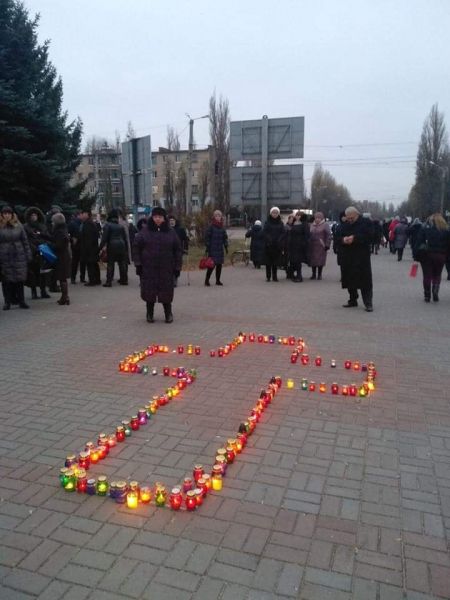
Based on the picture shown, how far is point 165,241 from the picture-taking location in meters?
8.73

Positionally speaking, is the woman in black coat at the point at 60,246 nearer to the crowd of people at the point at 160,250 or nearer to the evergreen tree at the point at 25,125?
the crowd of people at the point at 160,250

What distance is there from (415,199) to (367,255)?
67.5 m

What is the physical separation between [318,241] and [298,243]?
2.57 feet

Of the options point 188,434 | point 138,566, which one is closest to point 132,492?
point 138,566

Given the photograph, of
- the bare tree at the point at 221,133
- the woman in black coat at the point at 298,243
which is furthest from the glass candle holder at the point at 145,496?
the bare tree at the point at 221,133

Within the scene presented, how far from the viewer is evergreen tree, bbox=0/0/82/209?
1465 cm

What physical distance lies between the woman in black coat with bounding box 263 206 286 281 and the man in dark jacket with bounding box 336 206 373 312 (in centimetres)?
427

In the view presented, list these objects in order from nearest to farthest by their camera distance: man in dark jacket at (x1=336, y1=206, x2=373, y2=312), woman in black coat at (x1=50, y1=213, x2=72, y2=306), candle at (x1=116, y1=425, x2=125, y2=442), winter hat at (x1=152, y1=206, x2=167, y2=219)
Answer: candle at (x1=116, y1=425, x2=125, y2=442), winter hat at (x1=152, y1=206, x2=167, y2=219), man in dark jacket at (x1=336, y1=206, x2=373, y2=312), woman in black coat at (x1=50, y1=213, x2=72, y2=306)

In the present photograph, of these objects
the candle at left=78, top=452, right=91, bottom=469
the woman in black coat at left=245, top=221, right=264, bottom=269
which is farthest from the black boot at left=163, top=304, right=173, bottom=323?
the woman in black coat at left=245, top=221, right=264, bottom=269

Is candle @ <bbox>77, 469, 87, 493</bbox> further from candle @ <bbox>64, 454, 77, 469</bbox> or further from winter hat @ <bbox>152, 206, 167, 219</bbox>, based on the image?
winter hat @ <bbox>152, 206, 167, 219</bbox>

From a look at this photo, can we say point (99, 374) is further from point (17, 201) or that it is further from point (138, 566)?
point (17, 201)

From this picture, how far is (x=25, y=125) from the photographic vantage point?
49.8ft

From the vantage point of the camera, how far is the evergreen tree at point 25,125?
14648 millimetres

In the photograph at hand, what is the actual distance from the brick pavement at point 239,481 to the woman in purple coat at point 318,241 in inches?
298
